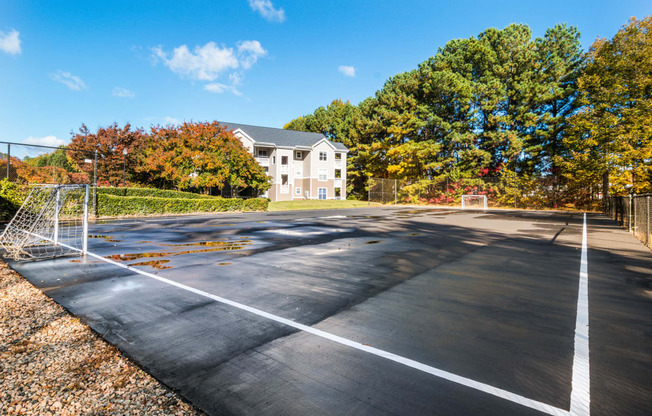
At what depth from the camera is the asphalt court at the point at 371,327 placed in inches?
97.7

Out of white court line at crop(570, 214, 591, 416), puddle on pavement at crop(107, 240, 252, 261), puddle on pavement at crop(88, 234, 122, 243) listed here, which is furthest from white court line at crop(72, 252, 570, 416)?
puddle on pavement at crop(88, 234, 122, 243)

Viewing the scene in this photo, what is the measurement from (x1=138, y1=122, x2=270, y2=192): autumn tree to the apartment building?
477 inches

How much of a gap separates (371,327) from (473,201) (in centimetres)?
3536

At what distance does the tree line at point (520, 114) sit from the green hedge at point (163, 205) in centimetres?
2347

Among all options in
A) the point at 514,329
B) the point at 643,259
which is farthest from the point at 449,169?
the point at 514,329

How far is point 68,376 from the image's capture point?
2.69 m

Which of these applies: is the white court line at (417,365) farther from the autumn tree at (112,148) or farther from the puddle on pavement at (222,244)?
the autumn tree at (112,148)

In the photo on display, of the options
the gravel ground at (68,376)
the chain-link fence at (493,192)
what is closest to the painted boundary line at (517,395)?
the gravel ground at (68,376)

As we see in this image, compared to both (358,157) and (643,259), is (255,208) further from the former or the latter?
(358,157)

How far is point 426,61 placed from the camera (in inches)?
1734

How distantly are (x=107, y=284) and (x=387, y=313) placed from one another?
15.0 ft

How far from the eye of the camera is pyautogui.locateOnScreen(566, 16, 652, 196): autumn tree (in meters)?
22.1

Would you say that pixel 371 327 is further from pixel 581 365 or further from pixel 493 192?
pixel 493 192

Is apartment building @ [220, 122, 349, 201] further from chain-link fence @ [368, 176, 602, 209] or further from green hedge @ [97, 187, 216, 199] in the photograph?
green hedge @ [97, 187, 216, 199]
